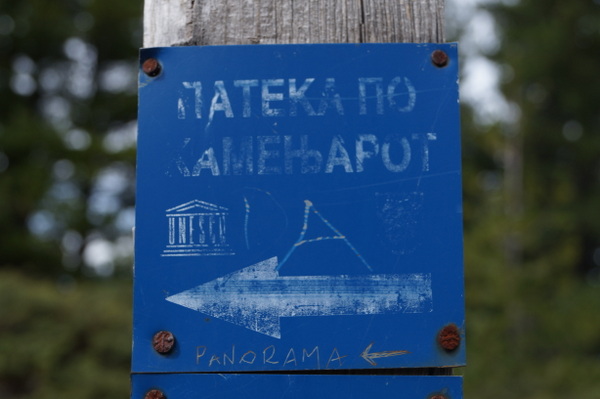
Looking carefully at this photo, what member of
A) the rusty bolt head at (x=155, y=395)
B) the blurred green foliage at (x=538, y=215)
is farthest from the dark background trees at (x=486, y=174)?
the rusty bolt head at (x=155, y=395)

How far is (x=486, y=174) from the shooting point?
545 inches

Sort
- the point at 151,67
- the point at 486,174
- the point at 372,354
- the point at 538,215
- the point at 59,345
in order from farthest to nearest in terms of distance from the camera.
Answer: the point at 486,174, the point at 538,215, the point at 59,345, the point at 151,67, the point at 372,354

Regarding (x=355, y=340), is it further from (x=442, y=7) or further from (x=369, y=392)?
(x=442, y=7)

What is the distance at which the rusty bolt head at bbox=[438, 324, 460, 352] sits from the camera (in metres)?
1.36

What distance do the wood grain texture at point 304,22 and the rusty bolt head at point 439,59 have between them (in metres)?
A: 0.06

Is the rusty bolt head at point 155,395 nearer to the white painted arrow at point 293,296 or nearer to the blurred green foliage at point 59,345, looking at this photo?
the white painted arrow at point 293,296

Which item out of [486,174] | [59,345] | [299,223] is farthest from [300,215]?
[486,174]

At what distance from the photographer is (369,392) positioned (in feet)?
4.43

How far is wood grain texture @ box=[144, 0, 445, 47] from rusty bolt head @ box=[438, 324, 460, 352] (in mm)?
583

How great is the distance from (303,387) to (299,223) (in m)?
0.30

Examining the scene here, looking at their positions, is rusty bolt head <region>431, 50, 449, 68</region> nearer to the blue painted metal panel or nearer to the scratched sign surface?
the scratched sign surface

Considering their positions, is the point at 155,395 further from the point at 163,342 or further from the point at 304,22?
the point at 304,22

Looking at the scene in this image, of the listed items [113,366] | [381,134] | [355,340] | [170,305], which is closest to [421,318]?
[355,340]

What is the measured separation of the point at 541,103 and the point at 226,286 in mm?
12182
